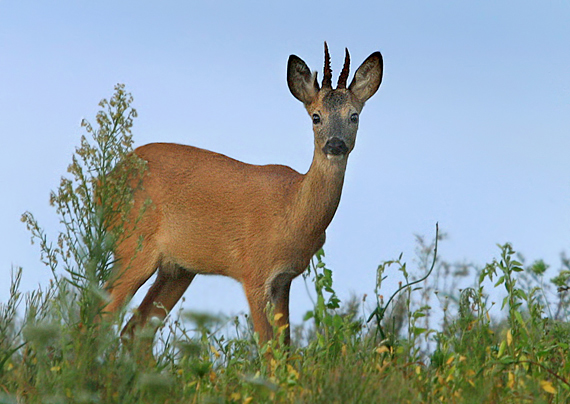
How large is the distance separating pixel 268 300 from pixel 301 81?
1701 millimetres

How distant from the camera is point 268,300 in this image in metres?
6.41

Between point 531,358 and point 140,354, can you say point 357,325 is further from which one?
point 140,354

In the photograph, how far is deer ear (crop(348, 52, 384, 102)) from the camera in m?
6.66

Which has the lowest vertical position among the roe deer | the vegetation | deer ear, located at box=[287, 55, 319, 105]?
the vegetation

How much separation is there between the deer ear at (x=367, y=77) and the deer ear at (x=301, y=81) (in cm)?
31

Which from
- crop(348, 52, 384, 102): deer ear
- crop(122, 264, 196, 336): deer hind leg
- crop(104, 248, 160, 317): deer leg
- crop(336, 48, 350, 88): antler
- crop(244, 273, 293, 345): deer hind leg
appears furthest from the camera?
crop(122, 264, 196, 336): deer hind leg

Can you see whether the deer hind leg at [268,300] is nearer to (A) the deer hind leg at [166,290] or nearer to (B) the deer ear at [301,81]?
(A) the deer hind leg at [166,290]

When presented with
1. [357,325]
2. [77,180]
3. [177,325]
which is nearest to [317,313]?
[357,325]

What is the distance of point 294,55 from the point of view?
259 inches

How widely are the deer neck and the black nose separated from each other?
145mm

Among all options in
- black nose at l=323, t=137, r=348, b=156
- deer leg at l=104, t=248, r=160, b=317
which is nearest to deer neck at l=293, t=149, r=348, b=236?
black nose at l=323, t=137, r=348, b=156

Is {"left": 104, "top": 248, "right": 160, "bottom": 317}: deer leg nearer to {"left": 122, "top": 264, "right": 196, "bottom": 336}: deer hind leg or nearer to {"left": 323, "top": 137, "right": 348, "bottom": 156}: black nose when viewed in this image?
{"left": 122, "top": 264, "right": 196, "bottom": 336}: deer hind leg

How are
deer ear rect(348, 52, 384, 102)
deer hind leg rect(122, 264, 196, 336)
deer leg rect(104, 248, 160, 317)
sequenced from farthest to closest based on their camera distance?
1. deer hind leg rect(122, 264, 196, 336)
2. deer leg rect(104, 248, 160, 317)
3. deer ear rect(348, 52, 384, 102)

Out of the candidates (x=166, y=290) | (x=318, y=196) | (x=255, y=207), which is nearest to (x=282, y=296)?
(x=255, y=207)
